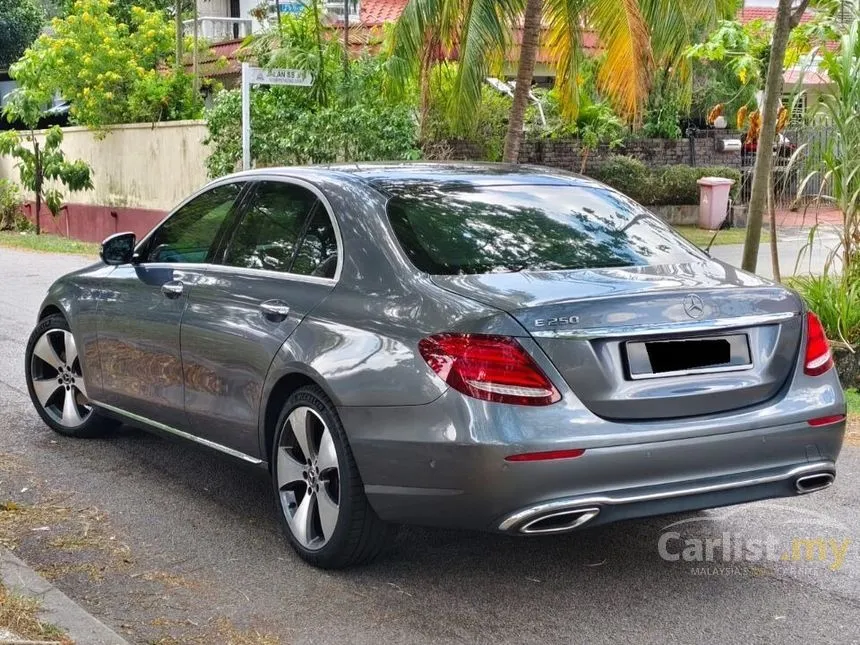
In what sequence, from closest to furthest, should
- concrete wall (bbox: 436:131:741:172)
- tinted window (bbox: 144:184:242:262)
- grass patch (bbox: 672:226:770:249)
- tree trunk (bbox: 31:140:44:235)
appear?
tinted window (bbox: 144:184:242:262) < grass patch (bbox: 672:226:770:249) < concrete wall (bbox: 436:131:741:172) < tree trunk (bbox: 31:140:44:235)

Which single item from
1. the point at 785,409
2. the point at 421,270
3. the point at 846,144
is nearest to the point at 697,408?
the point at 785,409

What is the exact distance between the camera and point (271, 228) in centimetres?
557

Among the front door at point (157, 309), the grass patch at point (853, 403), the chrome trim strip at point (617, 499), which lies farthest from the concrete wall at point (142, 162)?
the chrome trim strip at point (617, 499)

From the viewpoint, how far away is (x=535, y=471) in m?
4.16

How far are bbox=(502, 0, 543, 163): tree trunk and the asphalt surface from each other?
848 centimetres

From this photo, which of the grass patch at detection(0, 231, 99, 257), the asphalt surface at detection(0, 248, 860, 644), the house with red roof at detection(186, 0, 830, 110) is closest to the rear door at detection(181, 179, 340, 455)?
the asphalt surface at detection(0, 248, 860, 644)

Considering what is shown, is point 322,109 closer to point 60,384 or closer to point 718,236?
point 718,236

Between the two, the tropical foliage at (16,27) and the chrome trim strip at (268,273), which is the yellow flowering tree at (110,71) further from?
the tropical foliage at (16,27)

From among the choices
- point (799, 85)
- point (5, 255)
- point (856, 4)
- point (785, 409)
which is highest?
point (856, 4)

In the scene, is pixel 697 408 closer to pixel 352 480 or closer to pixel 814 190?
pixel 352 480

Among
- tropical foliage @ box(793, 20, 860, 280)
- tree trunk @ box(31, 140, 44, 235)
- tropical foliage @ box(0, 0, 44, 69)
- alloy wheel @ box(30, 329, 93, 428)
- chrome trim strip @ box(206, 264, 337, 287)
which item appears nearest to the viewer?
chrome trim strip @ box(206, 264, 337, 287)

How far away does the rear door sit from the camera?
5.11 m

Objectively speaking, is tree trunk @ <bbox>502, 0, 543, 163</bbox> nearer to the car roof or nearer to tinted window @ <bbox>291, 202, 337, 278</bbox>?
the car roof

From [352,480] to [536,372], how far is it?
86 centimetres
